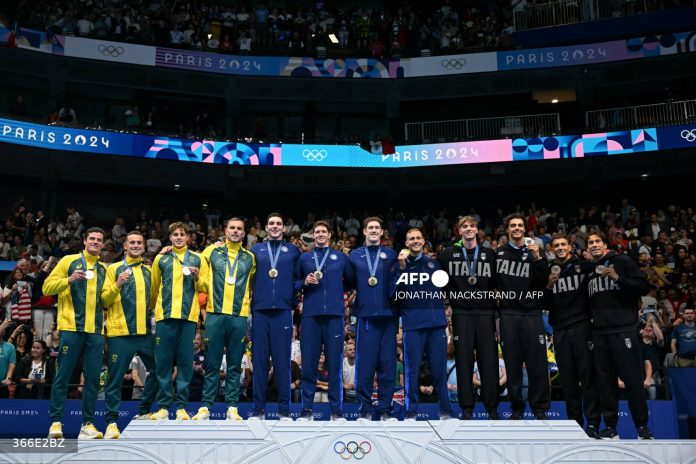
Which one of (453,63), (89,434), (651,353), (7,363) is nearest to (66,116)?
(453,63)

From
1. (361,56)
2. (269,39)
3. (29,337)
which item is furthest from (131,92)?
(29,337)

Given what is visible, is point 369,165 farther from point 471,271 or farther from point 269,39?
point 471,271

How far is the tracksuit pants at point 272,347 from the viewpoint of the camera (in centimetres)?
777

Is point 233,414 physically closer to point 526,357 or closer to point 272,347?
point 272,347

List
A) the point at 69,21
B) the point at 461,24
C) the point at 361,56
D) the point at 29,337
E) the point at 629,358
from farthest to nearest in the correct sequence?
1. the point at 461,24
2. the point at 361,56
3. the point at 69,21
4. the point at 29,337
5. the point at 629,358

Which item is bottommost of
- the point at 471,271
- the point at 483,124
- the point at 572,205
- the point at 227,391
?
the point at 227,391

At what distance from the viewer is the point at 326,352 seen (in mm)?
7859

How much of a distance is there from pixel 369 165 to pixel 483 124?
5189mm

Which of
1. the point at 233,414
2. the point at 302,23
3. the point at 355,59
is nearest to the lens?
the point at 233,414

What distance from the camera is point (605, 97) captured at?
2570 cm

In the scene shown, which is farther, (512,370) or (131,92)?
(131,92)

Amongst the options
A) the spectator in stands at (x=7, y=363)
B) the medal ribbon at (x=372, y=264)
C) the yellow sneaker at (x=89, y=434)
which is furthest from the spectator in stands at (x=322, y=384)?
the spectator in stands at (x=7, y=363)

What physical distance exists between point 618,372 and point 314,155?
16593mm

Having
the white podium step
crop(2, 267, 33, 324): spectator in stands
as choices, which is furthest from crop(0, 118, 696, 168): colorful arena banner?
the white podium step
